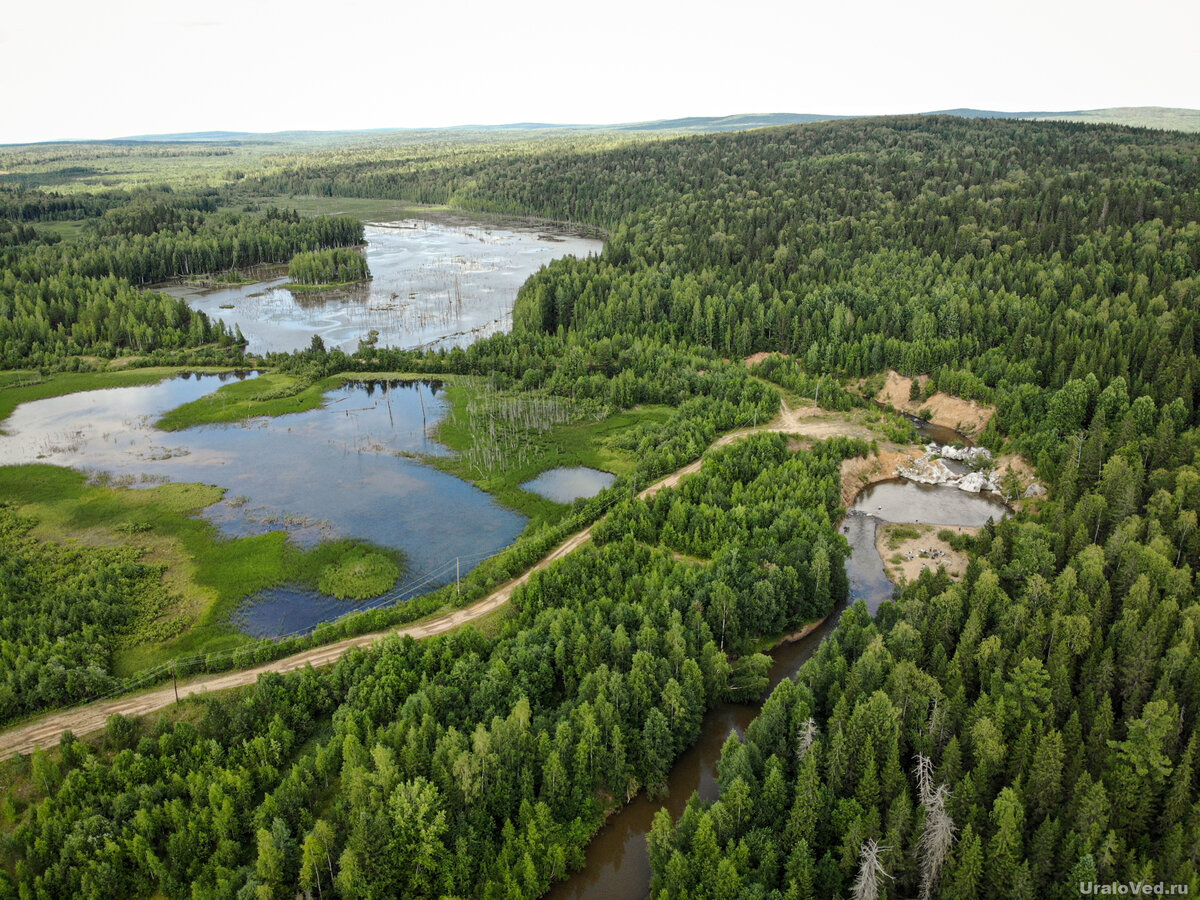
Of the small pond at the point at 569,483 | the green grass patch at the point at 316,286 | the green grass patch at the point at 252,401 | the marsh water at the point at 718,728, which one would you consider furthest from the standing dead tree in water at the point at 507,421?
the green grass patch at the point at 316,286

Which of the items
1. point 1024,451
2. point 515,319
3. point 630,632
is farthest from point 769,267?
point 630,632

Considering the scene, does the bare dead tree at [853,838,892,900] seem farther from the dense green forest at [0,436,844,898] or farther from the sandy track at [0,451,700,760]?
the sandy track at [0,451,700,760]

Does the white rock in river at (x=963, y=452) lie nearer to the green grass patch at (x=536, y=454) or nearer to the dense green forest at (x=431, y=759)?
the green grass patch at (x=536, y=454)

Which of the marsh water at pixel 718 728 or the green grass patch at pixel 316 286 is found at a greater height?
the green grass patch at pixel 316 286

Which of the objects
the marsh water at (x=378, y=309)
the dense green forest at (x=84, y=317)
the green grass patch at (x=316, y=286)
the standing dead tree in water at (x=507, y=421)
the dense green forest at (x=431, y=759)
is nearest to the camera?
the dense green forest at (x=431, y=759)

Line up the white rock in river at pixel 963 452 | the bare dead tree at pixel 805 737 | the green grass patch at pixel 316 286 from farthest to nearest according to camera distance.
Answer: the green grass patch at pixel 316 286 < the white rock in river at pixel 963 452 < the bare dead tree at pixel 805 737

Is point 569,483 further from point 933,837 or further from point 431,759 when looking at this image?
point 933,837
